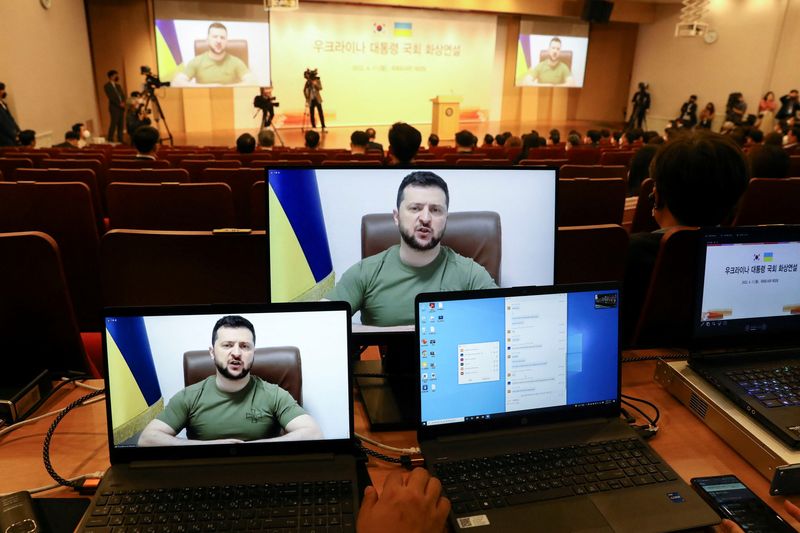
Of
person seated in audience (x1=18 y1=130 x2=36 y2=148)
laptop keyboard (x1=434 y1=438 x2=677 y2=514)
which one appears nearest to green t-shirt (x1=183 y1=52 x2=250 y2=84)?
person seated in audience (x1=18 y1=130 x2=36 y2=148)

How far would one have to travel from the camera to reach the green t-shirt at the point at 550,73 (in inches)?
551

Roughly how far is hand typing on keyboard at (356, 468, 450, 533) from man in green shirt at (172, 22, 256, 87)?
11293 mm

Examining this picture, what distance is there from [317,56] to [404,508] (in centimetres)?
1256

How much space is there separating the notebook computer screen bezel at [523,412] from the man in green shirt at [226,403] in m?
0.28

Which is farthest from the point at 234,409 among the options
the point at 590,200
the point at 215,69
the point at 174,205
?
the point at 215,69

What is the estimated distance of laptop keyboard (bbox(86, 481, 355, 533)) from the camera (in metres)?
0.86

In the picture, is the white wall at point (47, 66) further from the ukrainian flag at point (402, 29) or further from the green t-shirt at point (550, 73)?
the green t-shirt at point (550, 73)

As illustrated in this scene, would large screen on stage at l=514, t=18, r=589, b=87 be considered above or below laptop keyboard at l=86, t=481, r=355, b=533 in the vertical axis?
above

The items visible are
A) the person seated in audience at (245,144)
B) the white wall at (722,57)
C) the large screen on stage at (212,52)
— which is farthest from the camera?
the white wall at (722,57)

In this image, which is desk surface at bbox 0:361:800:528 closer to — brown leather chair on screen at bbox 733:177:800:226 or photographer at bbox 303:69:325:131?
brown leather chair on screen at bbox 733:177:800:226

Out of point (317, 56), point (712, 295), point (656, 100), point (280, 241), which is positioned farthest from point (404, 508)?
point (656, 100)

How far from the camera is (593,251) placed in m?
1.55

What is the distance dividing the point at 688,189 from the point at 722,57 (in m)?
13.8

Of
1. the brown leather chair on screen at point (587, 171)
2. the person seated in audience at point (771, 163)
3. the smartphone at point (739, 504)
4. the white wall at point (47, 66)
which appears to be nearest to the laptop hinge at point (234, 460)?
the smartphone at point (739, 504)
